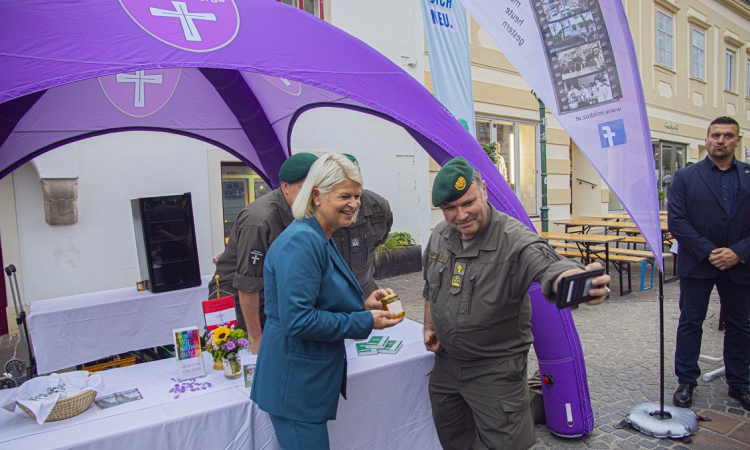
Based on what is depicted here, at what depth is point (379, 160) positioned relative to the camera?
28.5ft

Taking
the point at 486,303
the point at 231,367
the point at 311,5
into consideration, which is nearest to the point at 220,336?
the point at 231,367


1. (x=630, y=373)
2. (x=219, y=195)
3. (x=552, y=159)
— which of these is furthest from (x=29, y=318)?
(x=552, y=159)

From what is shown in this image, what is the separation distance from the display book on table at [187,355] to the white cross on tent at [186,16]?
1.44m

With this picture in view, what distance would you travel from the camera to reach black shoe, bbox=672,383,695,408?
335cm

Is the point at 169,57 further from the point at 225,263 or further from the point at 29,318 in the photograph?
the point at 29,318

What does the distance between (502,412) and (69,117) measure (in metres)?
4.39

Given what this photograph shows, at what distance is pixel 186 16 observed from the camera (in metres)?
2.46

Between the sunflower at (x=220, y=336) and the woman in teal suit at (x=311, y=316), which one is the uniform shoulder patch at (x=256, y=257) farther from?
the woman in teal suit at (x=311, y=316)

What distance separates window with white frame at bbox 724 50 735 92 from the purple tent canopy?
2045cm

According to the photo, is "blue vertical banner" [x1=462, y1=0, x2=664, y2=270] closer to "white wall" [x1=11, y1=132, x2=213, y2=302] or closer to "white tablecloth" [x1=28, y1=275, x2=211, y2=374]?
"white tablecloth" [x1=28, y1=275, x2=211, y2=374]

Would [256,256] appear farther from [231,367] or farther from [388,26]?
[388,26]

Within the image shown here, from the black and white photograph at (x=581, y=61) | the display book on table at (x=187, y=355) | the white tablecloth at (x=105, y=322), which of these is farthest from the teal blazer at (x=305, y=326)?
the white tablecloth at (x=105, y=322)

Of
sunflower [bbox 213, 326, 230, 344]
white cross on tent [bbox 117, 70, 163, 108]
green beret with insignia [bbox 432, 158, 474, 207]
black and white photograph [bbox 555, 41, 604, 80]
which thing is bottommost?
sunflower [bbox 213, 326, 230, 344]

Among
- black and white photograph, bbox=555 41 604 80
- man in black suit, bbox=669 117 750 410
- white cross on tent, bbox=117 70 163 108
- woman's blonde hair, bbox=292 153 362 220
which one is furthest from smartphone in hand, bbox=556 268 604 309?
white cross on tent, bbox=117 70 163 108
